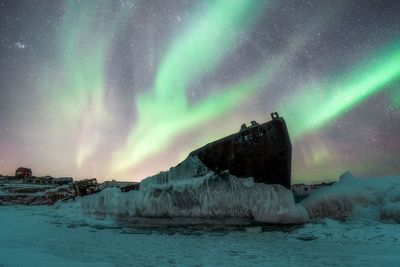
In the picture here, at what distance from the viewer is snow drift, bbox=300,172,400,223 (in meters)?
11.1

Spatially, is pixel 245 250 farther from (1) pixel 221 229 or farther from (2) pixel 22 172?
(2) pixel 22 172

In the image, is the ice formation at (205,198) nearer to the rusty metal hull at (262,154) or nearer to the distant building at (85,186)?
the rusty metal hull at (262,154)

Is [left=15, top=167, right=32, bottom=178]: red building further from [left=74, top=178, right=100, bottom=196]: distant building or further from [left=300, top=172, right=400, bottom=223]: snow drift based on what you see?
[left=300, top=172, right=400, bottom=223]: snow drift

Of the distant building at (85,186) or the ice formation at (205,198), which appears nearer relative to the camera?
the ice formation at (205,198)

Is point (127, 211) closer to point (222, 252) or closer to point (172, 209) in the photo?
point (172, 209)

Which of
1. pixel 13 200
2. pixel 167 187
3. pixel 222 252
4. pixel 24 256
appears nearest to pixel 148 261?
pixel 222 252

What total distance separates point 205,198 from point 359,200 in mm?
6203

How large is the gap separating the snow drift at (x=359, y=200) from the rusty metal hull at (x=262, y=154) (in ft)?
5.12

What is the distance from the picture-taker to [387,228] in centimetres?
905

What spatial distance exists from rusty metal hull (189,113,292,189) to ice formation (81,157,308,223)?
40cm

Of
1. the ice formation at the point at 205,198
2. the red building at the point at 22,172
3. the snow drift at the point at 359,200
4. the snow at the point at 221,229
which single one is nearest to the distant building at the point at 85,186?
the snow at the point at 221,229

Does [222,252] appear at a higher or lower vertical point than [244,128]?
lower

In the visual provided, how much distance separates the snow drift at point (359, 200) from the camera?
436 inches

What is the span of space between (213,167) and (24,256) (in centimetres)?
842
